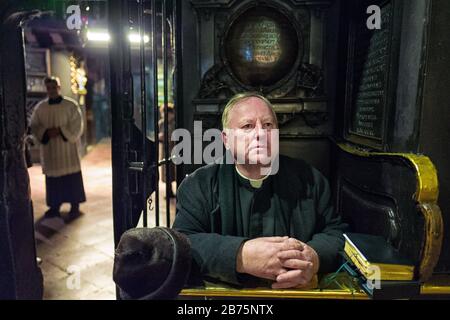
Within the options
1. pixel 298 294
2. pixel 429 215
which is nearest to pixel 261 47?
pixel 429 215

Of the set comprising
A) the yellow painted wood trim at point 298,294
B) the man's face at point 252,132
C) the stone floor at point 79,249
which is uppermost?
the man's face at point 252,132

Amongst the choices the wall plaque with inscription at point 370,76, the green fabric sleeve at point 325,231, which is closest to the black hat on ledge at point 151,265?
the green fabric sleeve at point 325,231

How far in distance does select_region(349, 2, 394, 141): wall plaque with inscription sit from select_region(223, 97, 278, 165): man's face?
82 cm

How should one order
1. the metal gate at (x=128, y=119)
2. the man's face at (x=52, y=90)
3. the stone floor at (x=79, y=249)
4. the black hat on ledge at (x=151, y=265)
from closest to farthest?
1. the black hat on ledge at (x=151, y=265)
2. the metal gate at (x=128, y=119)
3. the stone floor at (x=79, y=249)
4. the man's face at (x=52, y=90)

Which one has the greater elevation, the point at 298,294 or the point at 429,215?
the point at 429,215

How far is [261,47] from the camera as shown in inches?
137

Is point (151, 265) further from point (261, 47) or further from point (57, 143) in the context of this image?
point (57, 143)

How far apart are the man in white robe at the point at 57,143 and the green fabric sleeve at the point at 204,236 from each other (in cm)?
434

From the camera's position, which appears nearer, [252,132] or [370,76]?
[252,132]

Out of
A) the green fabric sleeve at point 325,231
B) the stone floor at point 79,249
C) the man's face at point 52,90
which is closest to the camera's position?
the green fabric sleeve at point 325,231

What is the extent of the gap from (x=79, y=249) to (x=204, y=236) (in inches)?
133

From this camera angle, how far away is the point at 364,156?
2.41 m

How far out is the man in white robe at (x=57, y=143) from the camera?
5.68 m

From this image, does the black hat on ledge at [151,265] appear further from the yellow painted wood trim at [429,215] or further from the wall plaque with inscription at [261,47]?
the wall plaque with inscription at [261,47]
